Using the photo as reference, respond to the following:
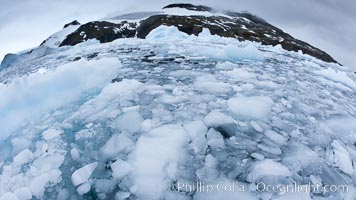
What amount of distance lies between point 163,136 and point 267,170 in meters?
1.04

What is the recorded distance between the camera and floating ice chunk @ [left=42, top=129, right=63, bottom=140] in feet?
10.9

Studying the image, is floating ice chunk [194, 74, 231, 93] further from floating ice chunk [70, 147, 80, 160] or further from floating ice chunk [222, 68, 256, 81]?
floating ice chunk [70, 147, 80, 160]

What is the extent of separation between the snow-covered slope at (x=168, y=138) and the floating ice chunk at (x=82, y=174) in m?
0.01

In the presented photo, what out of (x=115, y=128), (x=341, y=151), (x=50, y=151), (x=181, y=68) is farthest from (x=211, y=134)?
(x=181, y=68)

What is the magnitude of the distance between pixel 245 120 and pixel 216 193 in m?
1.20

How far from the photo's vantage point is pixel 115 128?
3.38 meters

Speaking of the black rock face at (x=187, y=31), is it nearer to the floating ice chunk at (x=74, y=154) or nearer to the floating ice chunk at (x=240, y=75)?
the floating ice chunk at (x=240, y=75)

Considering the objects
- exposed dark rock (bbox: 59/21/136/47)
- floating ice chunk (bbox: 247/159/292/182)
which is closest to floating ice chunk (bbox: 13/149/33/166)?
floating ice chunk (bbox: 247/159/292/182)

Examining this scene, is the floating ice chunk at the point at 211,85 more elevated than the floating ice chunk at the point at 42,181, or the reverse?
the floating ice chunk at the point at 211,85

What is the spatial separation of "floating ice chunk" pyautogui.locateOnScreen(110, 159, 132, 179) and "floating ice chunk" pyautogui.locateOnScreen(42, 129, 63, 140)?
854 millimetres

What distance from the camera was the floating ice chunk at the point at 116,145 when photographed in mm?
3033

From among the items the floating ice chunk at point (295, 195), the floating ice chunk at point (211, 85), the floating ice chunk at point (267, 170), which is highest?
the floating ice chunk at point (211, 85)

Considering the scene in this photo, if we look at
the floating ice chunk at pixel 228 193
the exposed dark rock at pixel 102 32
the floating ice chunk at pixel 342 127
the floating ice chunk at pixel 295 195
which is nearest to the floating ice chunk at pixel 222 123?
the floating ice chunk at pixel 228 193

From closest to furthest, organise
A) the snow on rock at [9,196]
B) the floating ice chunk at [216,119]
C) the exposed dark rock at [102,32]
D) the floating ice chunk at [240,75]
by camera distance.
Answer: the snow on rock at [9,196], the floating ice chunk at [216,119], the floating ice chunk at [240,75], the exposed dark rock at [102,32]
